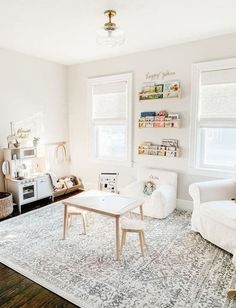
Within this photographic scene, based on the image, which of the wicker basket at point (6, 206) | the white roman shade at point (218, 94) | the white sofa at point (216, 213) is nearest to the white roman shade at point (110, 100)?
the white roman shade at point (218, 94)

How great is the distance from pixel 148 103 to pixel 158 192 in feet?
4.96

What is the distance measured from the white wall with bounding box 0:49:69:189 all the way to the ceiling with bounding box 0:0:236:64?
1.03 ft

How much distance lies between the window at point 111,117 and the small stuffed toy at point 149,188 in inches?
24.7

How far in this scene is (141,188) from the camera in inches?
156

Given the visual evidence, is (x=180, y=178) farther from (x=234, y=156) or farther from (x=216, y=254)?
(x=216, y=254)

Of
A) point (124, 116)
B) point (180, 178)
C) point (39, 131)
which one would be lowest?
point (180, 178)

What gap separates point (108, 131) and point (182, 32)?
2.14m

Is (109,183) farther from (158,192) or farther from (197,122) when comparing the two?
(197,122)

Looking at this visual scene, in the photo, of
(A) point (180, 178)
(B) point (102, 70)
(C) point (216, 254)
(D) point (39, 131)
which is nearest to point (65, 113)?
(D) point (39, 131)

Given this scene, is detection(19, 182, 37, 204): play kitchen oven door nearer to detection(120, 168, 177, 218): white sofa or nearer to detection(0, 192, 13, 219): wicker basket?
detection(0, 192, 13, 219): wicker basket

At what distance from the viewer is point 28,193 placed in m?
3.94

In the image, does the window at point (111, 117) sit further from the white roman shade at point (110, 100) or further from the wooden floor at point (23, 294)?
the wooden floor at point (23, 294)

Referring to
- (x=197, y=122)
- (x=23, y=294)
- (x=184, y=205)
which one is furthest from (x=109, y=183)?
(x=23, y=294)

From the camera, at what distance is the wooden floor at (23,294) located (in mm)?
1877
